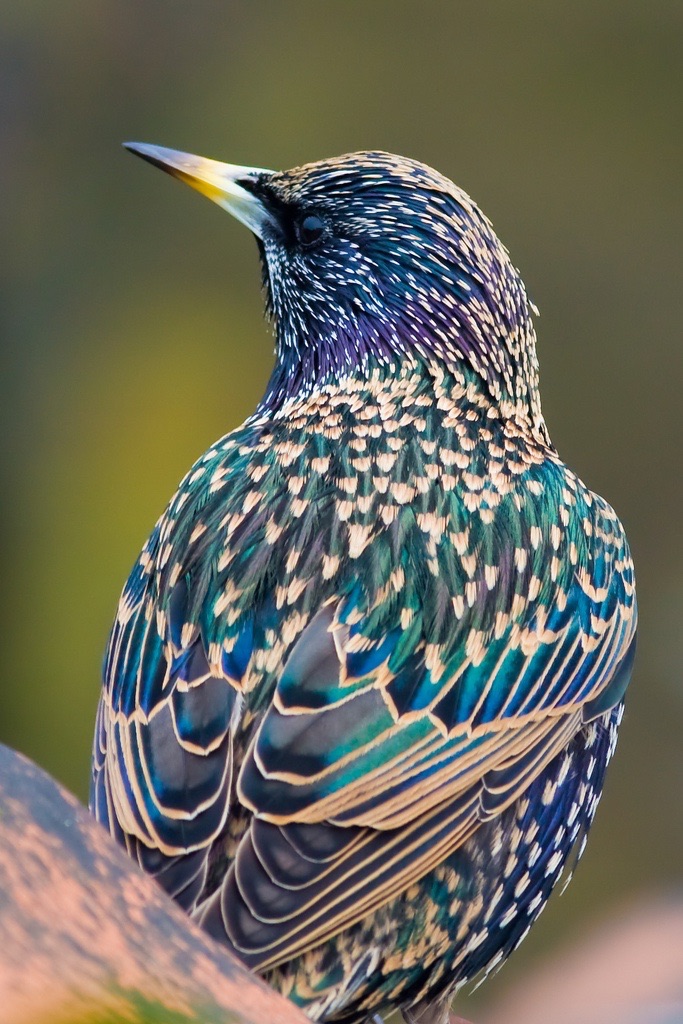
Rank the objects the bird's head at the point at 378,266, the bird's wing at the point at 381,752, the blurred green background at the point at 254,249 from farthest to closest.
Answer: the blurred green background at the point at 254,249, the bird's head at the point at 378,266, the bird's wing at the point at 381,752

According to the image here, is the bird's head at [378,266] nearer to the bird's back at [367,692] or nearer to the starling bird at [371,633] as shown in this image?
the starling bird at [371,633]

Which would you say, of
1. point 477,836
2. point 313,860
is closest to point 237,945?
point 313,860

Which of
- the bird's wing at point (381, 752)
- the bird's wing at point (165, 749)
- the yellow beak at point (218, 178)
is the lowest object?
the bird's wing at point (381, 752)

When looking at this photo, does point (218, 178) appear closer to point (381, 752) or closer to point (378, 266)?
point (378, 266)

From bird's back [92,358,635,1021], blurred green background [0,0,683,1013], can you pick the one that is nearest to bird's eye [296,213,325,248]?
bird's back [92,358,635,1021]

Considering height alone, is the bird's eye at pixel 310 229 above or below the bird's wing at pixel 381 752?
above

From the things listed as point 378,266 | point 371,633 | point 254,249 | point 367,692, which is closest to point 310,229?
point 378,266

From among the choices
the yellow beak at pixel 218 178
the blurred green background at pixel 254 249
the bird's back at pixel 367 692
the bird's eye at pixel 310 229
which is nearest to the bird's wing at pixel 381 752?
the bird's back at pixel 367 692
